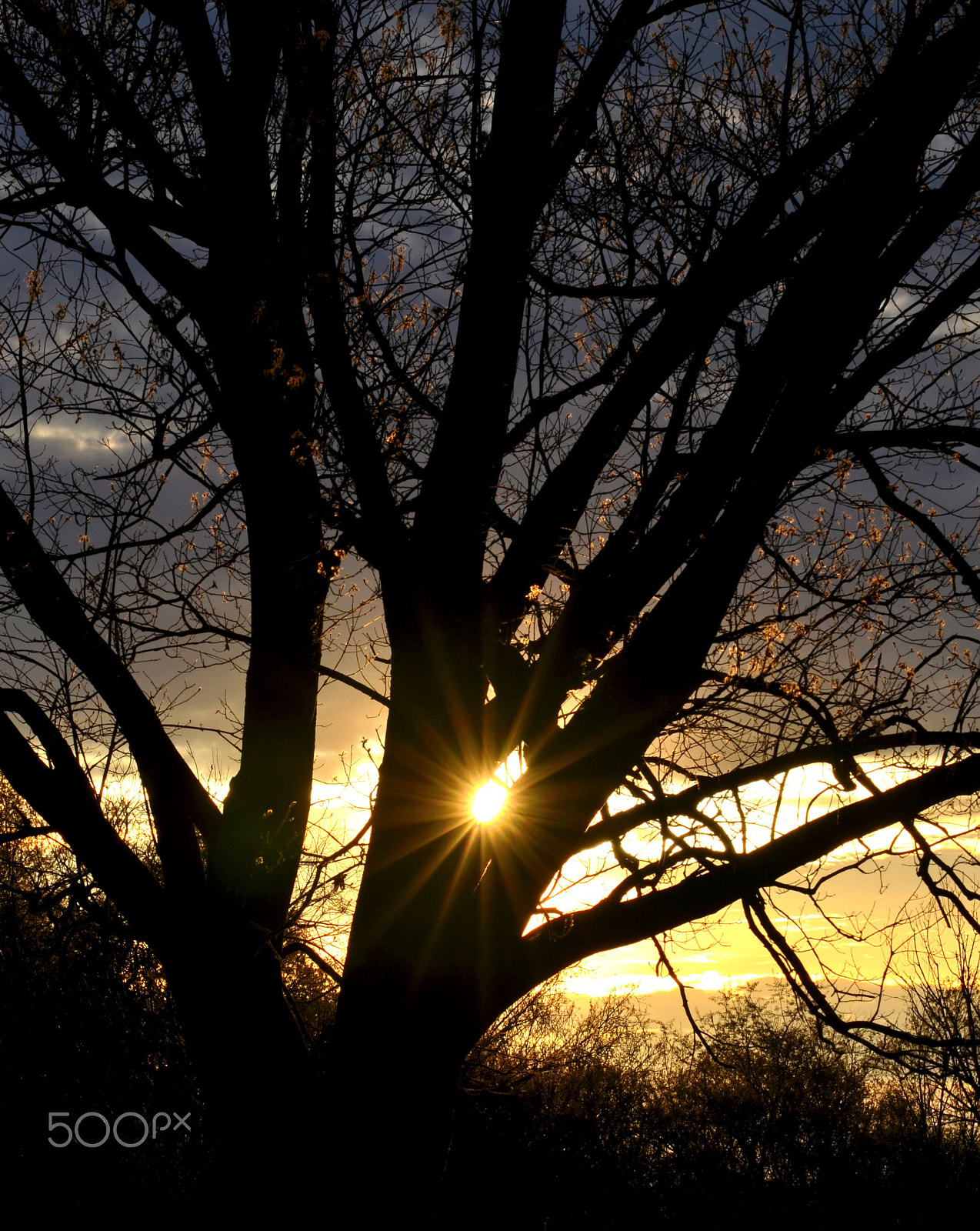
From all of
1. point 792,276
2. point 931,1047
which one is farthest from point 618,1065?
point 792,276

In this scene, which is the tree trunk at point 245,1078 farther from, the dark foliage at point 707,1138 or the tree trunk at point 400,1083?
the dark foliage at point 707,1138

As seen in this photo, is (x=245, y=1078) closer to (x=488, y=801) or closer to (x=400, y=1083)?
(x=400, y=1083)

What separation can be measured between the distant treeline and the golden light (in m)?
10.3

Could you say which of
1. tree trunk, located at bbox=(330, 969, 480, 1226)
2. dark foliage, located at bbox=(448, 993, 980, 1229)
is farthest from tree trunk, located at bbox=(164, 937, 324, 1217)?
dark foliage, located at bbox=(448, 993, 980, 1229)

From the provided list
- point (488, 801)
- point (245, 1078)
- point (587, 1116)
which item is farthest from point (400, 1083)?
point (587, 1116)

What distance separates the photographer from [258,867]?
4191 millimetres

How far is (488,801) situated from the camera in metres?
3.91

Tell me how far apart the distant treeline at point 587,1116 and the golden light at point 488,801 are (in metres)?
10.3

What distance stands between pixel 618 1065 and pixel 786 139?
78.2ft

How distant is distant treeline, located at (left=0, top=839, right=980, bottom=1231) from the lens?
1455 centimetres

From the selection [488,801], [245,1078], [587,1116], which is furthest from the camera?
[587,1116]

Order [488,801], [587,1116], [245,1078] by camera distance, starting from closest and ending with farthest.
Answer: [245,1078], [488,801], [587,1116]

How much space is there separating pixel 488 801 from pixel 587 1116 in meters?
21.8

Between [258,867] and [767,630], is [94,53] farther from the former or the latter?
[767,630]
